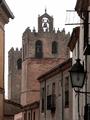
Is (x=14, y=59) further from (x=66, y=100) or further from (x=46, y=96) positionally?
(x=66, y=100)

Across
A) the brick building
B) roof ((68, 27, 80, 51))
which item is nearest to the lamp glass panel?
roof ((68, 27, 80, 51))

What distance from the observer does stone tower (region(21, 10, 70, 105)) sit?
10100cm

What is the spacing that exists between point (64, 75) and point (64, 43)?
61.6 m

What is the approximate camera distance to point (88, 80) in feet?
75.9

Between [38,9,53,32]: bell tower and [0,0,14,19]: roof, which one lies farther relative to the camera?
[38,9,53,32]: bell tower

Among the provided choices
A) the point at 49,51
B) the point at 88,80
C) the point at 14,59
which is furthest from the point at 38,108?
the point at 14,59

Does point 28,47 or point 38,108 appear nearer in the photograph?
point 38,108

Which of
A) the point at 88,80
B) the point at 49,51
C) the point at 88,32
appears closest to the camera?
Answer: the point at 88,32

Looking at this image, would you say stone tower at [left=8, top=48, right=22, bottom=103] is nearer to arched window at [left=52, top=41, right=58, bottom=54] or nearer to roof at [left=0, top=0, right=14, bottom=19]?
arched window at [left=52, top=41, right=58, bottom=54]

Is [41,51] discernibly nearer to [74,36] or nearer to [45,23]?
[45,23]

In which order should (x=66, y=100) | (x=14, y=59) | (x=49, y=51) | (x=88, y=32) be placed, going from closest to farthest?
(x=88, y=32) < (x=66, y=100) < (x=49, y=51) < (x=14, y=59)

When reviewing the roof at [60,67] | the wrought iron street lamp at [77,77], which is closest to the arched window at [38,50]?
the roof at [60,67]

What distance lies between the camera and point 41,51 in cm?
10238

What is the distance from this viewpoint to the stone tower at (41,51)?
331 feet
